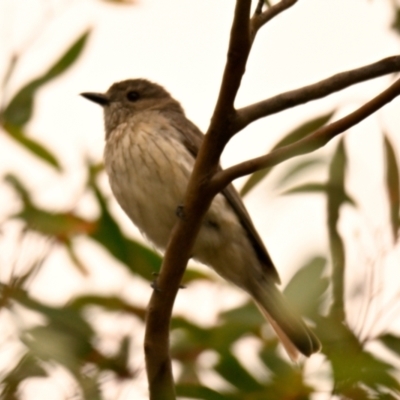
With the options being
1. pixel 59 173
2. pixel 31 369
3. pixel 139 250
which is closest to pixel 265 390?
pixel 31 369

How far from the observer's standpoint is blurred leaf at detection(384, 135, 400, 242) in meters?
3.07

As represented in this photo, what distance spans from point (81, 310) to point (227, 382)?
542 mm

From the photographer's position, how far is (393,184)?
10.5ft

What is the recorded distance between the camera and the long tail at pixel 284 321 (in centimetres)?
363

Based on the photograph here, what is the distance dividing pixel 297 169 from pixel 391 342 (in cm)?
64

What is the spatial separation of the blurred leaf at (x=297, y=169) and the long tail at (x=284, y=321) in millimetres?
613

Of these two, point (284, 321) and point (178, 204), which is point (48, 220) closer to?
point (178, 204)

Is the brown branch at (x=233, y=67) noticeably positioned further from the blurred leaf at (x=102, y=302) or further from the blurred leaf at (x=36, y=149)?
the blurred leaf at (x=36, y=149)

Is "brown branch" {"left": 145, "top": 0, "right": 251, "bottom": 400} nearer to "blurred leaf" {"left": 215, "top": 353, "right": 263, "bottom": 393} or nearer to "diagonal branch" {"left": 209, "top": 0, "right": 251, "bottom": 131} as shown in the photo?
"diagonal branch" {"left": 209, "top": 0, "right": 251, "bottom": 131}

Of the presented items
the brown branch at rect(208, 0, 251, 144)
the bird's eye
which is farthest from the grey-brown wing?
the brown branch at rect(208, 0, 251, 144)

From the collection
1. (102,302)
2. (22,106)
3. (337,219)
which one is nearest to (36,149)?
(22,106)

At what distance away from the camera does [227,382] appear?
2.75 m

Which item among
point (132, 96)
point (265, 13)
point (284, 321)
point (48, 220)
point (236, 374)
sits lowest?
point (284, 321)

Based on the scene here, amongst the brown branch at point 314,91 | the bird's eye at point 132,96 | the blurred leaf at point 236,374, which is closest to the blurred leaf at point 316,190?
the blurred leaf at point 236,374
